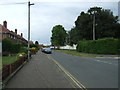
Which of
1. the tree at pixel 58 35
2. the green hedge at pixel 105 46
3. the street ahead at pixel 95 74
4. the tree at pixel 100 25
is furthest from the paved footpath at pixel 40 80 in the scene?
the tree at pixel 58 35

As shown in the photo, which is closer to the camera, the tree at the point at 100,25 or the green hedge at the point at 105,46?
the green hedge at the point at 105,46

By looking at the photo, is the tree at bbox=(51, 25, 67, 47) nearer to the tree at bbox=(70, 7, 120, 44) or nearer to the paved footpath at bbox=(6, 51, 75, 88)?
the tree at bbox=(70, 7, 120, 44)

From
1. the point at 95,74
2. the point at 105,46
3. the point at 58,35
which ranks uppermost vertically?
the point at 58,35

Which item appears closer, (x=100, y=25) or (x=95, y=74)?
(x=95, y=74)

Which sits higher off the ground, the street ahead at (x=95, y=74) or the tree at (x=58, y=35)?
the tree at (x=58, y=35)

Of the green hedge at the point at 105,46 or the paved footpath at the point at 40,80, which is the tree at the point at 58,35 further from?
the paved footpath at the point at 40,80

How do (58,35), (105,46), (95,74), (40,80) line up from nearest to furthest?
(40,80) → (95,74) → (105,46) → (58,35)

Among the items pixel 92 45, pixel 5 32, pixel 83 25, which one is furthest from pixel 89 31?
pixel 5 32

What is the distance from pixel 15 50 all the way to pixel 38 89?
26.6 m

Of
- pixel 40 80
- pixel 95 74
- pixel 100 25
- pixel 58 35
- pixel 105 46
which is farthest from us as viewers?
pixel 58 35

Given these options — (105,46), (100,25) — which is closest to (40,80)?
(105,46)

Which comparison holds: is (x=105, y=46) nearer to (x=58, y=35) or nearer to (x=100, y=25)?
(x=100, y=25)

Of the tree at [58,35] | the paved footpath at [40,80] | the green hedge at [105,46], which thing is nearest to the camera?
the paved footpath at [40,80]

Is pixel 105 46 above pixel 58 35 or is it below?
below
